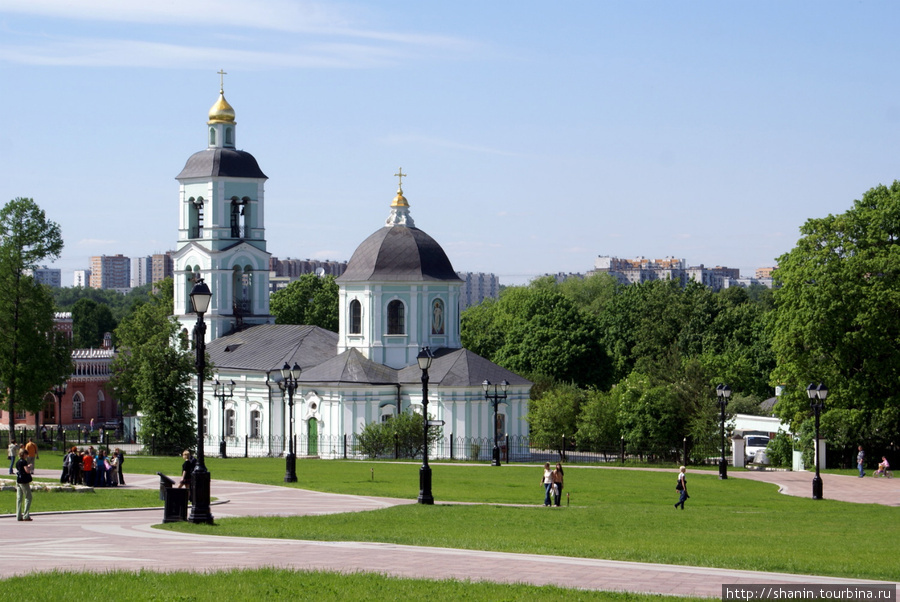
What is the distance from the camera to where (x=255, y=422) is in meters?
64.8

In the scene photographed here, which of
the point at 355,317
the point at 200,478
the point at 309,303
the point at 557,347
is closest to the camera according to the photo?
the point at 200,478

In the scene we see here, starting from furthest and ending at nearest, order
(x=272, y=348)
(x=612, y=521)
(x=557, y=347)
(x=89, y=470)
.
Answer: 1. (x=557, y=347)
2. (x=272, y=348)
3. (x=89, y=470)
4. (x=612, y=521)

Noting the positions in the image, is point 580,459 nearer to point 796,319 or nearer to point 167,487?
point 796,319

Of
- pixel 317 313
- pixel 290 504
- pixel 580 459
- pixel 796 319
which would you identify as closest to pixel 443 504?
pixel 290 504

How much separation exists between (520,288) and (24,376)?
5885cm

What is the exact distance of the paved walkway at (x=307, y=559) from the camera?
50.8 ft

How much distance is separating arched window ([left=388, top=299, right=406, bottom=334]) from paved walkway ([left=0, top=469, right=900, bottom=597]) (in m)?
38.9

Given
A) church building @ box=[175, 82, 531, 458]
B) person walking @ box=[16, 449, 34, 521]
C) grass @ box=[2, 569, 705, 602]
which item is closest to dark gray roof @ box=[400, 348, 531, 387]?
church building @ box=[175, 82, 531, 458]

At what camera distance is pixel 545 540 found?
21.4m

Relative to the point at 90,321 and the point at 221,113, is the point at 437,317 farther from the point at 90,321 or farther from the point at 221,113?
the point at 90,321

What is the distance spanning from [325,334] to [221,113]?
14799 mm

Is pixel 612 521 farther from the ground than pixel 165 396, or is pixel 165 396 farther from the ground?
pixel 165 396

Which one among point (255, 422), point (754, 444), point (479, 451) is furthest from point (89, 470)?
point (754, 444)

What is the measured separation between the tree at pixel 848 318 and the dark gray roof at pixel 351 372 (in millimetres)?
19694
